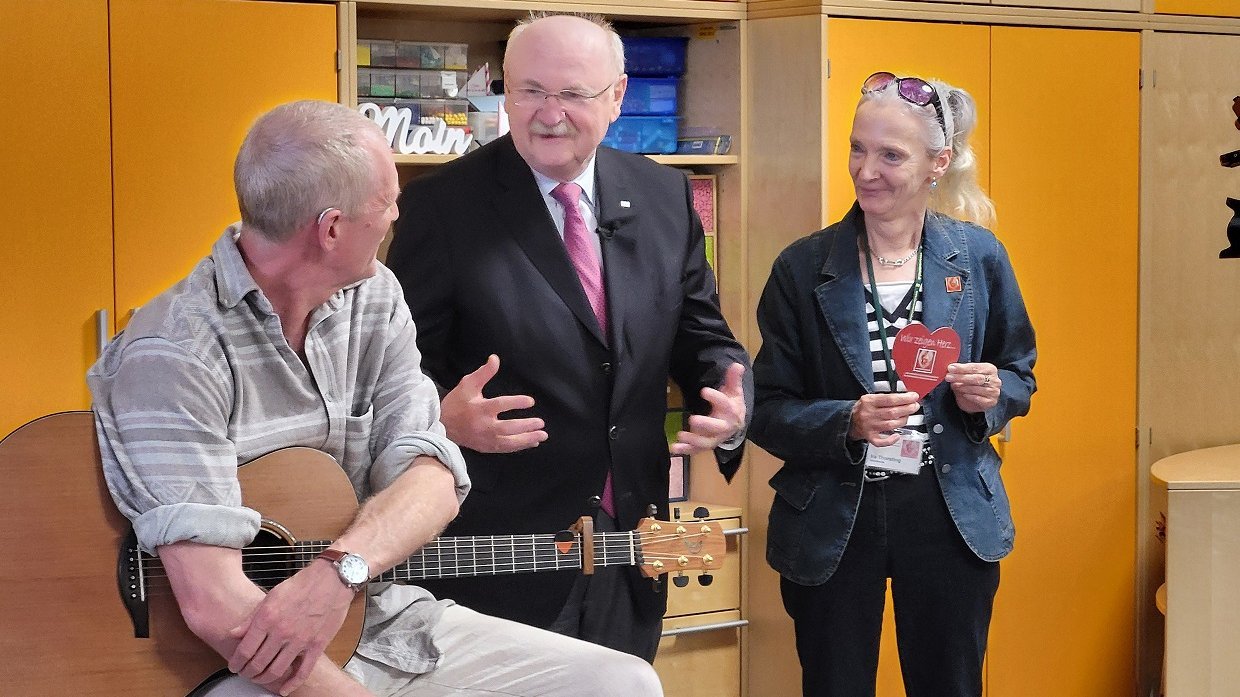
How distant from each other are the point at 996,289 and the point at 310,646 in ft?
5.79

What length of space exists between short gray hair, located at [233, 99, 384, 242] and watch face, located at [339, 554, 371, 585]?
0.47 metres

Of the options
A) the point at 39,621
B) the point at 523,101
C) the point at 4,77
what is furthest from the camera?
the point at 4,77

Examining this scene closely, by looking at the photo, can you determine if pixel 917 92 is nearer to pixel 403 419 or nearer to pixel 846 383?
pixel 846 383

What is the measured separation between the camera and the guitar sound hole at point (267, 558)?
2.15 meters

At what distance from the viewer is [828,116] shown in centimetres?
370

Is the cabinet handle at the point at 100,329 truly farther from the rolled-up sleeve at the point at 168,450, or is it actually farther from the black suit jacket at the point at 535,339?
the rolled-up sleeve at the point at 168,450

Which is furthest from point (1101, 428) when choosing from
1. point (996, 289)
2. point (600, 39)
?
point (600, 39)

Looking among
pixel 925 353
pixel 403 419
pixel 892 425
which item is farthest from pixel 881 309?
pixel 403 419

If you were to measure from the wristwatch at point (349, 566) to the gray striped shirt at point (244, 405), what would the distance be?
118mm

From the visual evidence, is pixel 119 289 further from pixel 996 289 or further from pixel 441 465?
pixel 996 289

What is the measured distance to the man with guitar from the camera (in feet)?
6.59

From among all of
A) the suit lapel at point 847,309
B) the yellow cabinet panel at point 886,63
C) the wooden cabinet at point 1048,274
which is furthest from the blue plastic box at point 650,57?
the suit lapel at point 847,309

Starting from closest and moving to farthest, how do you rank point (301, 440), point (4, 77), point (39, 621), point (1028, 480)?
point (39, 621) → point (301, 440) → point (4, 77) → point (1028, 480)

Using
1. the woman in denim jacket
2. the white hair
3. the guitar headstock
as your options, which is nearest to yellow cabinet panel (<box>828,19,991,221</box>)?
the white hair
